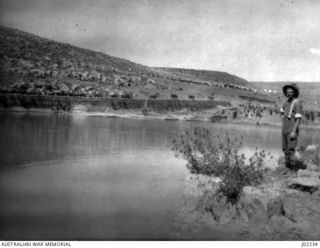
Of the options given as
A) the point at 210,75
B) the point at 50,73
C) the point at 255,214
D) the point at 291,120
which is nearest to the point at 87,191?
the point at 255,214

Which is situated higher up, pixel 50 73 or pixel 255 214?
pixel 50 73

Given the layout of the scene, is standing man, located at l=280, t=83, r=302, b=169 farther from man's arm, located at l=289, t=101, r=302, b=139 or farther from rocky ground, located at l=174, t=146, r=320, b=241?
rocky ground, located at l=174, t=146, r=320, b=241

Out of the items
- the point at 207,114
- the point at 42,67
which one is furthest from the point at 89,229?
the point at 42,67

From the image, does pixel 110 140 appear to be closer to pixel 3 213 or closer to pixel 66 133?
pixel 66 133

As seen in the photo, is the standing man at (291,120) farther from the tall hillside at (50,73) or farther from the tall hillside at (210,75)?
the tall hillside at (210,75)

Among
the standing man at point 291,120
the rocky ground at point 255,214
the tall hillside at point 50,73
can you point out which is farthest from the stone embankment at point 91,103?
the rocky ground at point 255,214

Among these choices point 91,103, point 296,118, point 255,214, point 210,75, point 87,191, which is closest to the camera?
point 255,214

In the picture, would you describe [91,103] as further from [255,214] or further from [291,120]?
[255,214]

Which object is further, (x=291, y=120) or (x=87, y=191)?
(x=291, y=120)

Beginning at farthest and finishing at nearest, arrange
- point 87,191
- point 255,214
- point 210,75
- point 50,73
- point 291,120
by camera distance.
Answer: point 210,75, point 50,73, point 291,120, point 87,191, point 255,214
